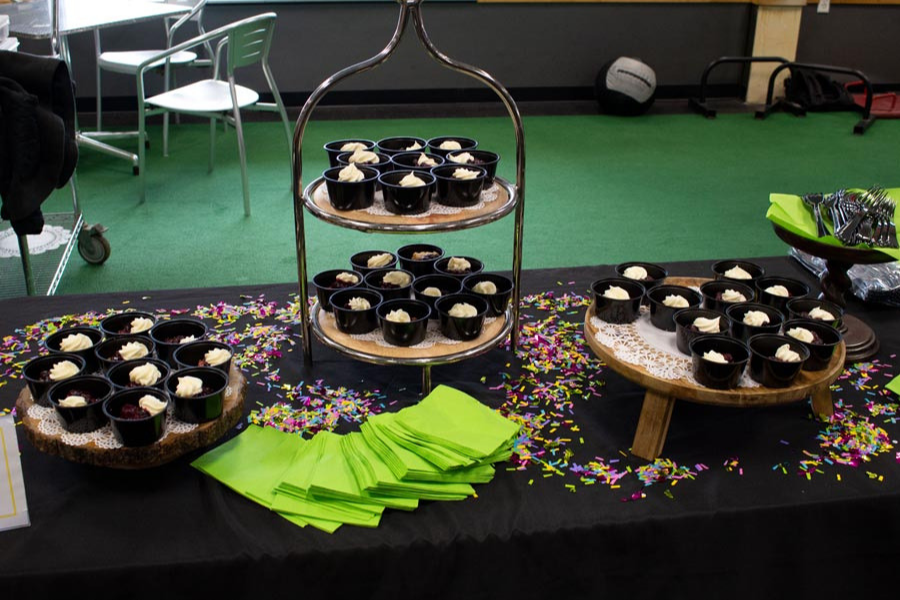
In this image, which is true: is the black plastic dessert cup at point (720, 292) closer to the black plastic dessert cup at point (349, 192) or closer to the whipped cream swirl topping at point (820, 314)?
the whipped cream swirl topping at point (820, 314)

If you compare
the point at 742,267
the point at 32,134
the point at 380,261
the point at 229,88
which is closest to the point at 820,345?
the point at 742,267

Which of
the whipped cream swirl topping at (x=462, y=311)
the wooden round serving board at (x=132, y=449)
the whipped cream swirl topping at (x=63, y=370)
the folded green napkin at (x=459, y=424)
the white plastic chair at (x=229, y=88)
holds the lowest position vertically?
the folded green napkin at (x=459, y=424)

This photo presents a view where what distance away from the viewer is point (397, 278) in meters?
1.68

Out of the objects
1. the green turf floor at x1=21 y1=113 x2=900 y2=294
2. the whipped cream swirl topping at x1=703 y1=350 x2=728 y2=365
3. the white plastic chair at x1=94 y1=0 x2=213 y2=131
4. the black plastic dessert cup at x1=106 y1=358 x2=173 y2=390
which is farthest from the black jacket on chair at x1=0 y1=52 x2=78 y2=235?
the white plastic chair at x1=94 y1=0 x2=213 y2=131

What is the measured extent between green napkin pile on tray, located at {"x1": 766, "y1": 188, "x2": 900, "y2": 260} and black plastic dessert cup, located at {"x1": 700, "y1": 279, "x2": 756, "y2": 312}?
0.48ft

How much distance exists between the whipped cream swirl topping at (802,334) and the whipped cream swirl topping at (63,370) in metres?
1.21

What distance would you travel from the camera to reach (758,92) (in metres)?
5.86

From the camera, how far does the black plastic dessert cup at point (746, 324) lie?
4.59ft

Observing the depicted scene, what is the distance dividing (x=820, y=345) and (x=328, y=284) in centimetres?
94

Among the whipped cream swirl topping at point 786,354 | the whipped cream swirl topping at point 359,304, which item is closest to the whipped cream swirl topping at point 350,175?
the whipped cream swirl topping at point 359,304

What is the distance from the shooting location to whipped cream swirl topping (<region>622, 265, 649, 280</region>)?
1656 millimetres

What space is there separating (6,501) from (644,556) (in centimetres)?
96

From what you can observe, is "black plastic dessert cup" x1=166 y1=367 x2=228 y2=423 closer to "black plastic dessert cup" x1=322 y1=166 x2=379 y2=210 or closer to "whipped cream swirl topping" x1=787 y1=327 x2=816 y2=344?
"black plastic dessert cup" x1=322 y1=166 x2=379 y2=210

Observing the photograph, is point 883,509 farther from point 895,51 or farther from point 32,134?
point 895,51
